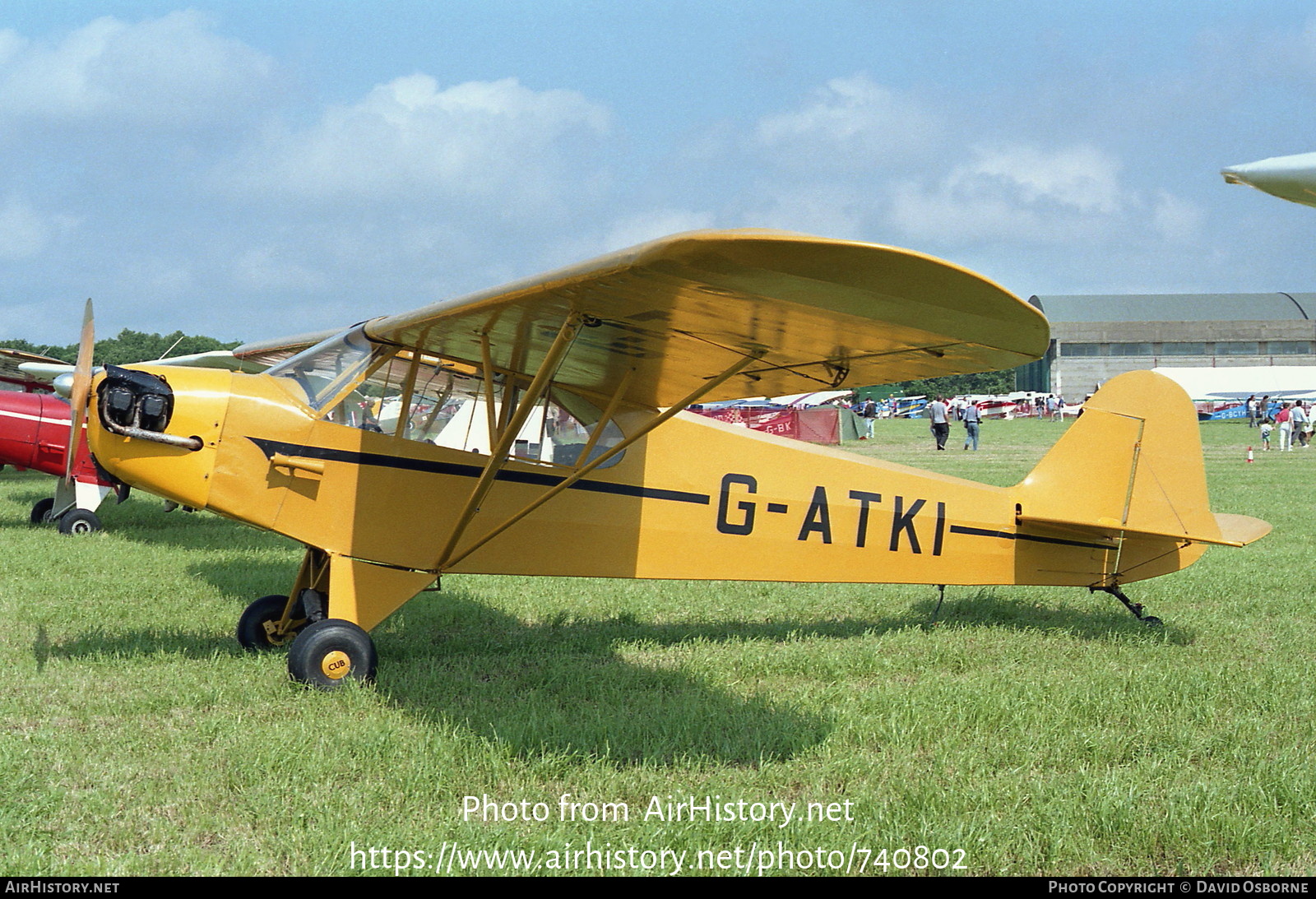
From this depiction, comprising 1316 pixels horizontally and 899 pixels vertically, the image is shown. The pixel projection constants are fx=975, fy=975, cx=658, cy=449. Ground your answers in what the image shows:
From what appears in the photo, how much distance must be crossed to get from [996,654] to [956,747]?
2.01m

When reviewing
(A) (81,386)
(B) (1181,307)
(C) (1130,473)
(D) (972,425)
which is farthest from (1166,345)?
(A) (81,386)

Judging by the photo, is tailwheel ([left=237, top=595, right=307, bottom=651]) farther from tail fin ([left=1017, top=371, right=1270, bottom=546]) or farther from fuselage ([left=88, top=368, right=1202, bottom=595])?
tail fin ([left=1017, top=371, right=1270, bottom=546])

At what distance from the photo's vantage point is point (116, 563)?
9.38m

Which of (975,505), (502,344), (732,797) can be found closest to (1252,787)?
(732,797)

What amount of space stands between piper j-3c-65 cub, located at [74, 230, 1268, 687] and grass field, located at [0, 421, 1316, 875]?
0.53m

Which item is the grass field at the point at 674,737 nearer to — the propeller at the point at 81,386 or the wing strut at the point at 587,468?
the wing strut at the point at 587,468

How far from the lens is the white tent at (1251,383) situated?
58.6m

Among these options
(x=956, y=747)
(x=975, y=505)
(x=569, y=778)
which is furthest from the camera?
(x=975, y=505)

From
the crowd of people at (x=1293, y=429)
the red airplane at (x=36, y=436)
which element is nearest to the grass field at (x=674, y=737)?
the red airplane at (x=36, y=436)

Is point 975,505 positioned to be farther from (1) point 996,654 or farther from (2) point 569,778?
(2) point 569,778

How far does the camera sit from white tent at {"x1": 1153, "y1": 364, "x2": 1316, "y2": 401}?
5856 cm

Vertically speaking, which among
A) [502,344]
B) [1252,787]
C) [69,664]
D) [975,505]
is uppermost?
[502,344]

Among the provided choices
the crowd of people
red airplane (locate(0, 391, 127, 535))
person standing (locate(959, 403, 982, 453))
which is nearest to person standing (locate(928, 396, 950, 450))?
person standing (locate(959, 403, 982, 453))

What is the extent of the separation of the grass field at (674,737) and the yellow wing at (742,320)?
1.75 metres
